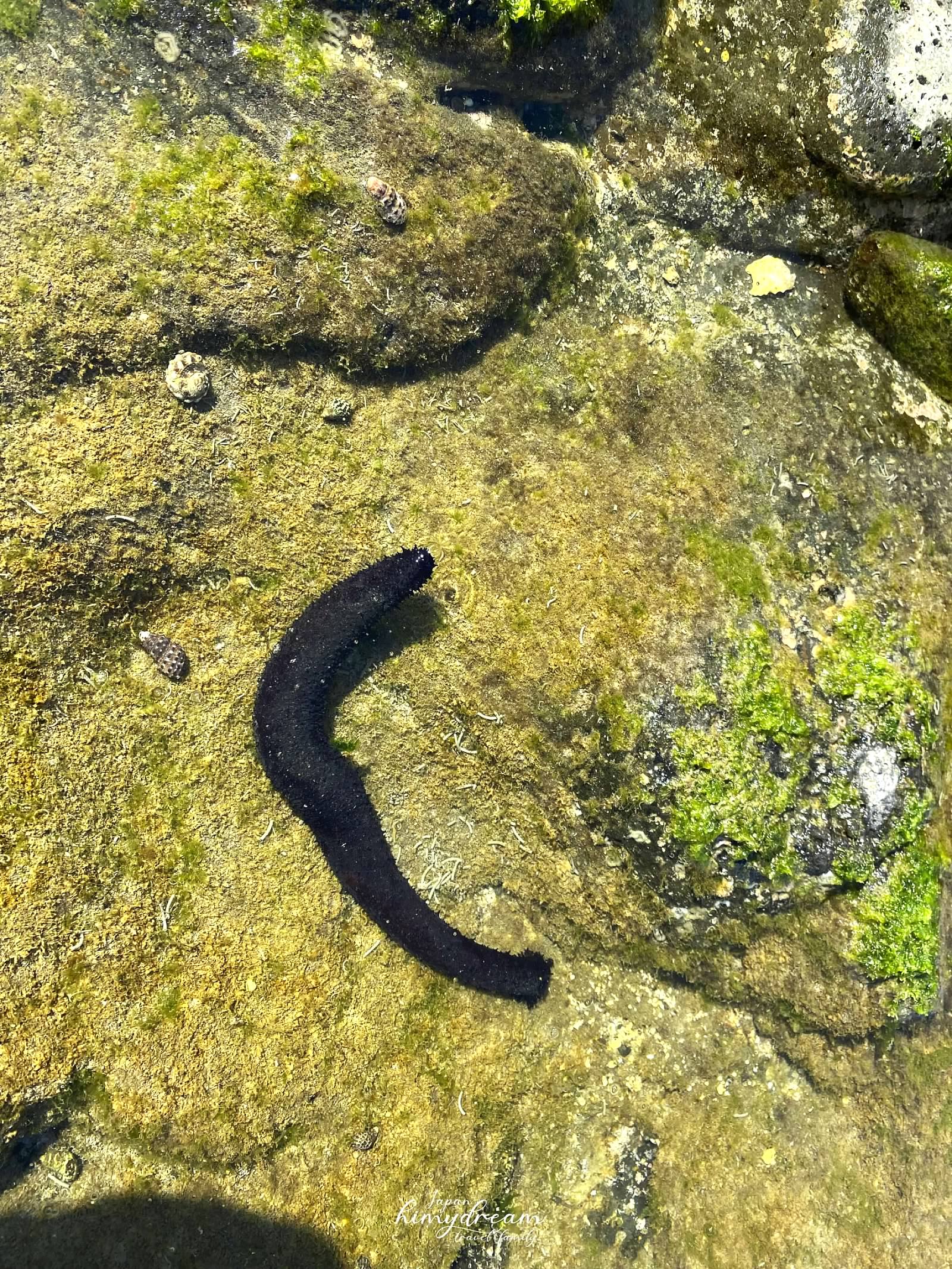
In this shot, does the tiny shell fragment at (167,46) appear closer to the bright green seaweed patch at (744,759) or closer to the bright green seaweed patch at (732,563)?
the bright green seaweed patch at (732,563)

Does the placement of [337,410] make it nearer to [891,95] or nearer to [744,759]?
[744,759]

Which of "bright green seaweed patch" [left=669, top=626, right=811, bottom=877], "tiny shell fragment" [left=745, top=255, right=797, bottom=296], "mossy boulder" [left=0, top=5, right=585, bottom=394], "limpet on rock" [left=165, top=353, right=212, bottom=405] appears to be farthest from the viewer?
"tiny shell fragment" [left=745, top=255, right=797, bottom=296]

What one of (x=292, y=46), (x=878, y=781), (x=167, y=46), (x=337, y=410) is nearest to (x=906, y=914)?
(x=878, y=781)

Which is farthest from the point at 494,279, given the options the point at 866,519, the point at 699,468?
the point at 866,519

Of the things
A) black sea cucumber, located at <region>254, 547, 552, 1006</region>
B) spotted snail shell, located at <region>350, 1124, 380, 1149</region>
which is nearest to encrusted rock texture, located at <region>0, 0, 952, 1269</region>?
spotted snail shell, located at <region>350, 1124, 380, 1149</region>

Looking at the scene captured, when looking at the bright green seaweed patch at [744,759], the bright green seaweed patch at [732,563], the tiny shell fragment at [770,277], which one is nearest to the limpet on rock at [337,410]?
the bright green seaweed patch at [732,563]

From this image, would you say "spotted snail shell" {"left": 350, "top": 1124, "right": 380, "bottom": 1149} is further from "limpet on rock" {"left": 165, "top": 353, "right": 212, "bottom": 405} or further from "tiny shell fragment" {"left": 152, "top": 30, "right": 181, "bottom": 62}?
"tiny shell fragment" {"left": 152, "top": 30, "right": 181, "bottom": 62}

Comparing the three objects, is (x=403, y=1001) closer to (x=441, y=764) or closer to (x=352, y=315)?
(x=441, y=764)

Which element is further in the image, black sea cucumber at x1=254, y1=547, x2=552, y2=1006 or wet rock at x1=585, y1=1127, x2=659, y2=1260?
wet rock at x1=585, y1=1127, x2=659, y2=1260
